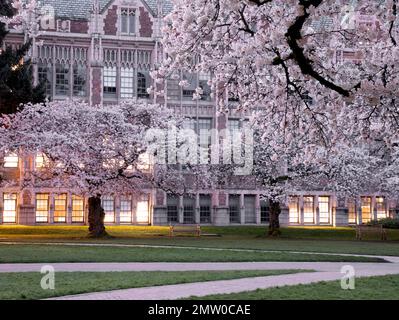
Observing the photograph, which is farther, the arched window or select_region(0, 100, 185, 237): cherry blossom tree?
the arched window

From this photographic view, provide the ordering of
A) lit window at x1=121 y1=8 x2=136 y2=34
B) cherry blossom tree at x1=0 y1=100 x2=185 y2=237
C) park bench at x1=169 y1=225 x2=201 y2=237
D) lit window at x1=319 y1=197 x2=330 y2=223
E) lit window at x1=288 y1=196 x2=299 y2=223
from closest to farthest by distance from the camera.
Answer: cherry blossom tree at x1=0 y1=100 x2=185 y2=237 < park bench at x1=169 y1=225 x2=201 y2=237 < lit window at x1=121 y1=8 x2=136 y2=34 < lit window at x1=288 y1=196 x2=299 y2=223 < lit window at x1=319 y1=197 x2=330 y2=223

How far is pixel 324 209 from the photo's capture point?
4716cm

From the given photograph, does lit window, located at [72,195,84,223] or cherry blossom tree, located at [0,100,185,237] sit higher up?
cherry blossom tree, located at [0,100,185,237]

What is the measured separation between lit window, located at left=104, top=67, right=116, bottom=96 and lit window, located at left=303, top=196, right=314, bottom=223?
16321mm

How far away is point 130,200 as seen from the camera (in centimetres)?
4312

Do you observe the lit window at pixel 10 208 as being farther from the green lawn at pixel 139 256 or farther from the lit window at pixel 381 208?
the lit window at pixel 381 208

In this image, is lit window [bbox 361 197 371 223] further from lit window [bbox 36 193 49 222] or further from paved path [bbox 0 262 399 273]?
paved path [bbox 0 262 399 273]

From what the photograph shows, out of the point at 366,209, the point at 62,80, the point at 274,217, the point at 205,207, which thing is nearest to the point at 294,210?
the point at 366,209

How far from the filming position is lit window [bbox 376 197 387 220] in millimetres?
47844

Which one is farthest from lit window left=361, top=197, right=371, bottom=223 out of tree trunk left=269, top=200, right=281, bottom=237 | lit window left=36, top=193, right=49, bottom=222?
lit window left=36, top=193, right=49, bottom=222

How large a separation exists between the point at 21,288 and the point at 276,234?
25.2 meters

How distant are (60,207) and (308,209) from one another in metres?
18.2

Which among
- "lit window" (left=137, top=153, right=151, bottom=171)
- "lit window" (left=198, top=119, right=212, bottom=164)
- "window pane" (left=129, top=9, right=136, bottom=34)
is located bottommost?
"lit window" (left=137, top=153, right=151, bottom=171)
